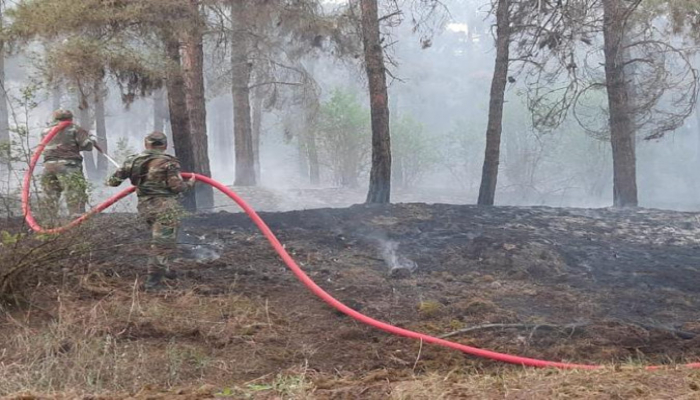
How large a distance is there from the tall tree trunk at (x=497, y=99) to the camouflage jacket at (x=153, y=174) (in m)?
8.13

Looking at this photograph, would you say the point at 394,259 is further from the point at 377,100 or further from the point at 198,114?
the point at 198,114

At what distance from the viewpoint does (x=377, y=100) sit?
1334 cm

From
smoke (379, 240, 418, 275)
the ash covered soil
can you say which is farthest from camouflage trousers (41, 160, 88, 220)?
smoke (379, 240, 418, 275)

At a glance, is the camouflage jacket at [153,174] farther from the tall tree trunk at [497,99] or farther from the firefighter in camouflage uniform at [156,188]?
the tall tree trunk at [497,99]

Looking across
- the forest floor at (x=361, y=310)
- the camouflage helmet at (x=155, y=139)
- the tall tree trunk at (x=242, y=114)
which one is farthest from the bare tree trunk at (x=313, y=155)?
the camouflage helmet at (x=155, y=139)

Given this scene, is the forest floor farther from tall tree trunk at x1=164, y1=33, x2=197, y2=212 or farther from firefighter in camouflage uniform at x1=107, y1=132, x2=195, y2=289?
tall tree trunk at x1=164, y1=33, x2=197, y2=212

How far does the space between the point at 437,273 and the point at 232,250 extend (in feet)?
8.76

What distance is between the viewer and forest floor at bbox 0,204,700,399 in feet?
14.8

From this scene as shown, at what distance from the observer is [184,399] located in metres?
4.04

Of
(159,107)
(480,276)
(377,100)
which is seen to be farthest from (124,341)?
(159,107)

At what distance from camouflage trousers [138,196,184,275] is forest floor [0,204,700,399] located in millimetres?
331

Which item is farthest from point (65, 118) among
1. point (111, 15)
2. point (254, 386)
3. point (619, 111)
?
point (619, 111)

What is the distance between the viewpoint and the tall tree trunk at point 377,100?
13086mm

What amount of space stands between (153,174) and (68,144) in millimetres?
3121
